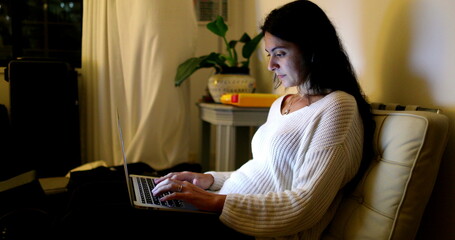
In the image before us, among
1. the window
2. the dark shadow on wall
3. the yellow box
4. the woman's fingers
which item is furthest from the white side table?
the window

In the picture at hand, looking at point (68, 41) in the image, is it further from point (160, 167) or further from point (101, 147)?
point (160, 167)

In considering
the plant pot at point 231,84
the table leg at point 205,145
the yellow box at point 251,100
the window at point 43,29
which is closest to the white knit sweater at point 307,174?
the yellow box at point 251,100

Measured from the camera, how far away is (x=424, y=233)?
93 cm

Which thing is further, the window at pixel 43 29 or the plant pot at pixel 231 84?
the window at pixel 43 29

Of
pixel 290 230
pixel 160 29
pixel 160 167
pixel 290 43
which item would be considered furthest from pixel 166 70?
pixel 290 230

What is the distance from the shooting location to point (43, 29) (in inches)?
97.3

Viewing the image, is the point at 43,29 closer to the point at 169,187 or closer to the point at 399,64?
the point at 169,187

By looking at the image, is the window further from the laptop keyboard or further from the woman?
the woman

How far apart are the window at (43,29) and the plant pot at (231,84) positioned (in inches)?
46.6

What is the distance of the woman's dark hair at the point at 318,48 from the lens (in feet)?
3.03

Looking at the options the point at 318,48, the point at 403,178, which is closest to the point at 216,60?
the point at 318,48

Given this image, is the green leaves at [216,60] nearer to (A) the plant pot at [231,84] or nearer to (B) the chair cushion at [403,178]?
(A) the plant pot at [231,84]

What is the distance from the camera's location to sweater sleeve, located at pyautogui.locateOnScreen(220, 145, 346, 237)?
0.79m

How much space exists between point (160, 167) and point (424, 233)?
1.52 metres
